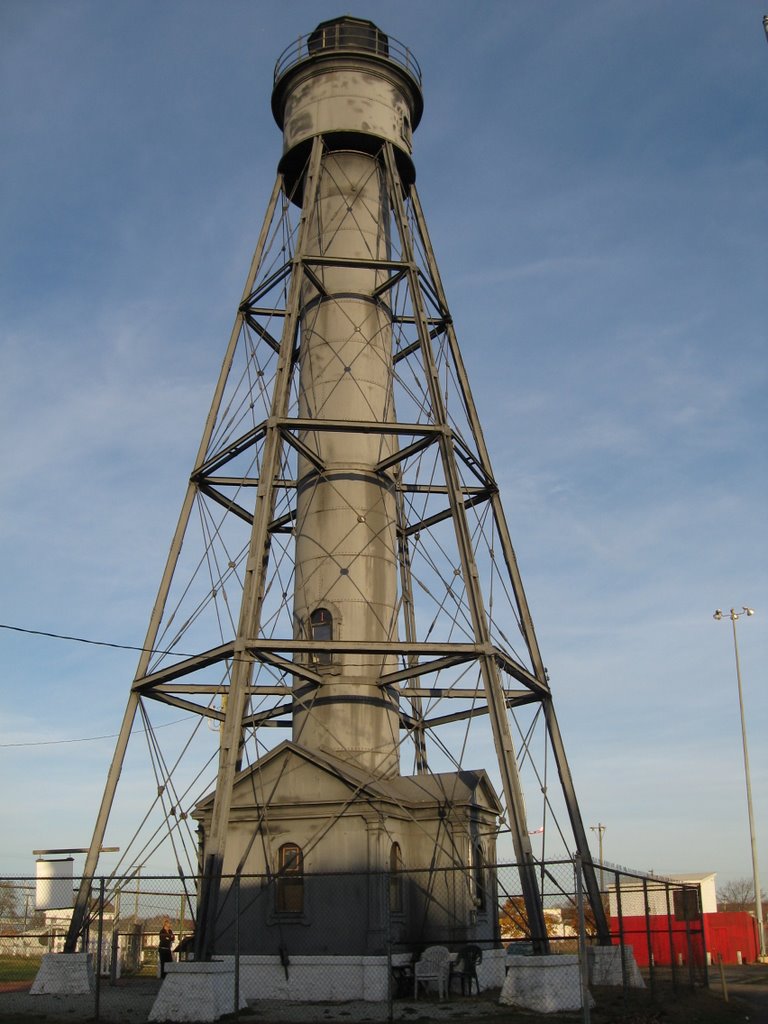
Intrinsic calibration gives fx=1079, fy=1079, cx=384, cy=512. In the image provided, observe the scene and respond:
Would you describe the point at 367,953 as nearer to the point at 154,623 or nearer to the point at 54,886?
the point at 154,623

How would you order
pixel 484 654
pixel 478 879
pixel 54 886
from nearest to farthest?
pixel 484 654 → pixel 478 879 → pixel 54 886

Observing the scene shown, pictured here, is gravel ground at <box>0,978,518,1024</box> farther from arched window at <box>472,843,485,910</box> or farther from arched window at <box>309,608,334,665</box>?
arched window at <box>309,608,334,665</box>

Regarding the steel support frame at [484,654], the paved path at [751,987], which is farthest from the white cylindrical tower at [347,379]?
the paved path at [751,987]

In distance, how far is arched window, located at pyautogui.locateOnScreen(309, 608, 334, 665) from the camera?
23531 mm

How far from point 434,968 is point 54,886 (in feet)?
43.1

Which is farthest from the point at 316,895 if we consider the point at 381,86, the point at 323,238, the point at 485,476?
the point at 381,86

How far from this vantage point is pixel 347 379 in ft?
83.1

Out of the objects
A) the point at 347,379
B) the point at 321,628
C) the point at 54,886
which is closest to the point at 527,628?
the point at 321,628

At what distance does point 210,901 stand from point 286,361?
1097 centimetres

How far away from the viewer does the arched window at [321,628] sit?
23.5m

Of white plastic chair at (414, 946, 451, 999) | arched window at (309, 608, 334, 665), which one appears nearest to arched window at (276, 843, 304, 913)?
white plastic chair at (414, 946, 451, 999)

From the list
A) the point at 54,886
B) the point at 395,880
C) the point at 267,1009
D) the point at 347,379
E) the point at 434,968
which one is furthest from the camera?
the point at 54,886

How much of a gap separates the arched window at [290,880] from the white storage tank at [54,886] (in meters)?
4.36

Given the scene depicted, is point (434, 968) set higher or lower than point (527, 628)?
lower
